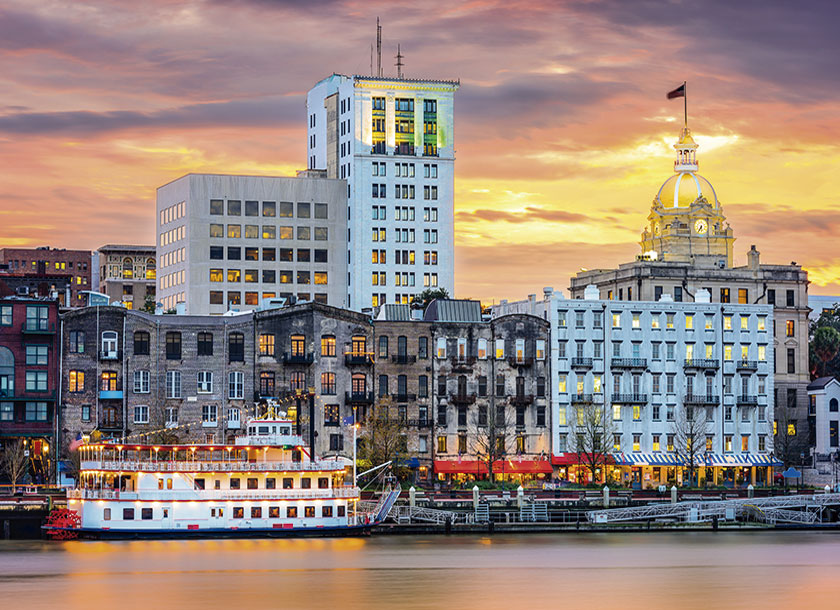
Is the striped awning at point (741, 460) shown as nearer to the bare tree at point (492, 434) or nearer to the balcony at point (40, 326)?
the bare tree at point (492, 434)

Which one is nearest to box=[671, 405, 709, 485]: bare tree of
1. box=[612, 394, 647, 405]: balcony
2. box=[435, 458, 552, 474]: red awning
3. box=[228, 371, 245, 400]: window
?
box=[612, 394, 647, 405]: balcony

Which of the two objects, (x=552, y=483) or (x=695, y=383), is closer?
(x=552, y=483)

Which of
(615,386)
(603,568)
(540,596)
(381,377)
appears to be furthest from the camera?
(615,386)

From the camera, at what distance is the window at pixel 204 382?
139 meters

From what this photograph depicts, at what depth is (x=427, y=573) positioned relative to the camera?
97312mm

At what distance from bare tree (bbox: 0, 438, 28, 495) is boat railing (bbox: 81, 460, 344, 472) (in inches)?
833

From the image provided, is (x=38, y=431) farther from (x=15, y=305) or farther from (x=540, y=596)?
(x=540, y=596)

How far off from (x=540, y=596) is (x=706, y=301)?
260 ft

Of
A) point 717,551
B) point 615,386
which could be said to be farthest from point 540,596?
point 615,386

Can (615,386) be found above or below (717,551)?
above

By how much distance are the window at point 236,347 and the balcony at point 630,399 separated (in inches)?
1448

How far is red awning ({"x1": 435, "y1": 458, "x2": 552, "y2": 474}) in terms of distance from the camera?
146 metres

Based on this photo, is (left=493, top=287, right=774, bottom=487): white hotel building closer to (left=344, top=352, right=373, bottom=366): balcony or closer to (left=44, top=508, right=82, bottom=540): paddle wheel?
(left=344, top=352, right=373, bottom=366): balcony

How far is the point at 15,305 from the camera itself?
136 m
